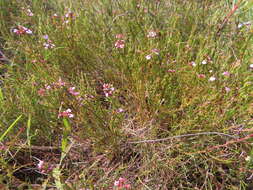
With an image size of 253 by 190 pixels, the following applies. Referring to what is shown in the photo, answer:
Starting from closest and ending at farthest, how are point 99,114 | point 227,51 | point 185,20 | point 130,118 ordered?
1. point 99,114
2. point 130,118
3. point 227,51
4. point 185,20

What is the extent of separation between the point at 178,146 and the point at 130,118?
0.39 metres

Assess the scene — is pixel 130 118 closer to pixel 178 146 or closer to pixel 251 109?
pixel 178 146

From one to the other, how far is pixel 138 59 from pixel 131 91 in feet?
0.74

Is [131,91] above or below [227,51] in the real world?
below

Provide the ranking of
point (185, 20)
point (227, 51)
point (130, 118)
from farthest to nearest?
1. point (185, 20)
2. point (227, 51)
3. point (130, 118)

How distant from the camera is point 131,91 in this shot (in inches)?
66.7

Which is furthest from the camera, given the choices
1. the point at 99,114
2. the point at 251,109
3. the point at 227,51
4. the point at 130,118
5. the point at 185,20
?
the point at 185,20

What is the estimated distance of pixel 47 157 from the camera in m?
1.49

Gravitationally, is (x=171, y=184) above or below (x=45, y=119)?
below

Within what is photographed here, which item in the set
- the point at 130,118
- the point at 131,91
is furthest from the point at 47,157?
the point at 131,91

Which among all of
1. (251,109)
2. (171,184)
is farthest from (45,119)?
(251,109)

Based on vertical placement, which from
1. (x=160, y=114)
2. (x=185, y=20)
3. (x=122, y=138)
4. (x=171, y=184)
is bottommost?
(x=171, y=184)

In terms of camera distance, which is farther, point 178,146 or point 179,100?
point 179,100

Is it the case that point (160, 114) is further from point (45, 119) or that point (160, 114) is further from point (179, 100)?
point (45, 119)
